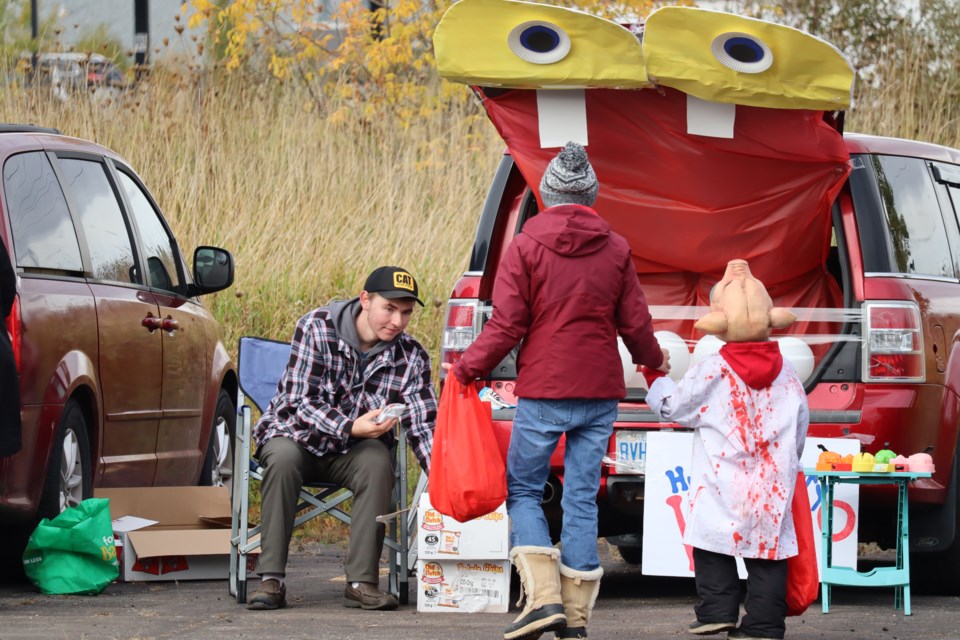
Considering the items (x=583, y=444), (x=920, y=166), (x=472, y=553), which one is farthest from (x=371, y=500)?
(x=920, y=166)

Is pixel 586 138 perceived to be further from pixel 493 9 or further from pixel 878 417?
pixel 878 417

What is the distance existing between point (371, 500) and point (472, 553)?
45 centimetres

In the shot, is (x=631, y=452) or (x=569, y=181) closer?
(x=569, y=181)

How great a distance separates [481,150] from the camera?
1466cm

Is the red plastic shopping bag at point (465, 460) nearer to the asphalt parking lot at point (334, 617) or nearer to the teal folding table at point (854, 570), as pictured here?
the asphalt parking lot at point (334, 617)

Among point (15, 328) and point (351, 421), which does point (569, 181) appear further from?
point (15, 328)

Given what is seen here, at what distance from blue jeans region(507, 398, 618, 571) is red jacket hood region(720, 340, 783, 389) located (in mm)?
433

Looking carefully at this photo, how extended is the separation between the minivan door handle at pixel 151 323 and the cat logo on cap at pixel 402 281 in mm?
1487

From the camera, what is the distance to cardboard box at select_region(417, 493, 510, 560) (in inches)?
255

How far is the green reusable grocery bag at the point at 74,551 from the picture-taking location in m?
6.70

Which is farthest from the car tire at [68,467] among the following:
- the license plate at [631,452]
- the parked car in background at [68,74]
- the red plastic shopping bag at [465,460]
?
the parked car in background at [68,74]

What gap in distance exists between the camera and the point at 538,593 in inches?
213

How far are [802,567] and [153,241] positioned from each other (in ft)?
13.0

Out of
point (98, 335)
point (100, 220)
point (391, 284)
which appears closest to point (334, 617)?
point (391, 284)
